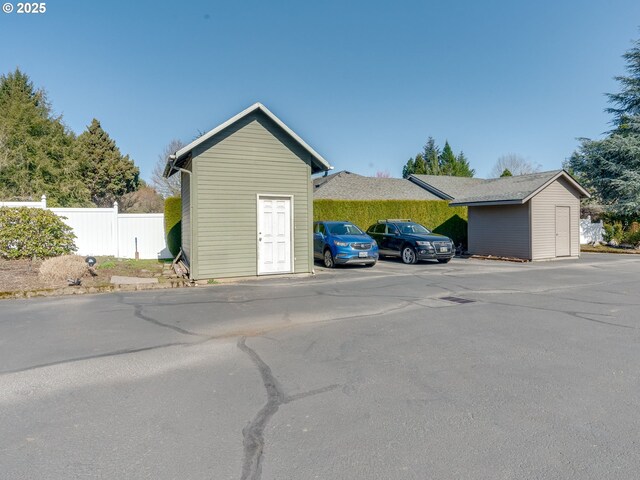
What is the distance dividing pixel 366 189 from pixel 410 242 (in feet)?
37.4

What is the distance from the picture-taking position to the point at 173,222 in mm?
18125

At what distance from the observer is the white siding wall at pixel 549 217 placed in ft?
63.1

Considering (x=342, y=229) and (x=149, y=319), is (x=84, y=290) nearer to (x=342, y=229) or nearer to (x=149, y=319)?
(x=149, y=319)

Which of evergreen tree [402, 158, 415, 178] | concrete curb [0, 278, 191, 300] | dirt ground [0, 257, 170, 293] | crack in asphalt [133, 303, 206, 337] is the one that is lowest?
crack in asphalt [133, 303, 206, 337]

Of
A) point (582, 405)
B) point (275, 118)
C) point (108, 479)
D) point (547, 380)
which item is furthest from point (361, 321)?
point (275, 118)

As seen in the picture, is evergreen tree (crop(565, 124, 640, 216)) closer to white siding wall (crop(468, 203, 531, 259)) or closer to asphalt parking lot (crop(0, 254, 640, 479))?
white siding wall (crop(468, 203, 531, 259))

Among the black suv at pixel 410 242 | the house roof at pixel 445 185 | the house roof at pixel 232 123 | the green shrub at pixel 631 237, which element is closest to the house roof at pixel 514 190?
the black suv at pixel 410 242

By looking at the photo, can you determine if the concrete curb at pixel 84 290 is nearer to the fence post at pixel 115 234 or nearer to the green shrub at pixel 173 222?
the fence post at pixel 115 234

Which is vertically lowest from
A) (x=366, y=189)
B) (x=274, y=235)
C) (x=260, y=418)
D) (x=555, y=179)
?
(x=260, y=418)

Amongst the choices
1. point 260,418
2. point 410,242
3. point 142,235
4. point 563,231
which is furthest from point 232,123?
point 563,231

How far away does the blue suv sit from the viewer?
50.2ft

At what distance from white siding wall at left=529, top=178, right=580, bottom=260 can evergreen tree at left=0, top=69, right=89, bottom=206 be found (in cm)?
2855

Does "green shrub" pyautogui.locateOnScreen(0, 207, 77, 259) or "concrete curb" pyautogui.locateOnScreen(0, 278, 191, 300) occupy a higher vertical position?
"green shrub" pyautogui.locateOnScreen(0, 207, 77, 259)

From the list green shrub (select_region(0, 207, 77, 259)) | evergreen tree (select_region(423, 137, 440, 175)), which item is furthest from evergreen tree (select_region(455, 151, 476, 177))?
green shrub (select_region(0, 207, 77, 259))
